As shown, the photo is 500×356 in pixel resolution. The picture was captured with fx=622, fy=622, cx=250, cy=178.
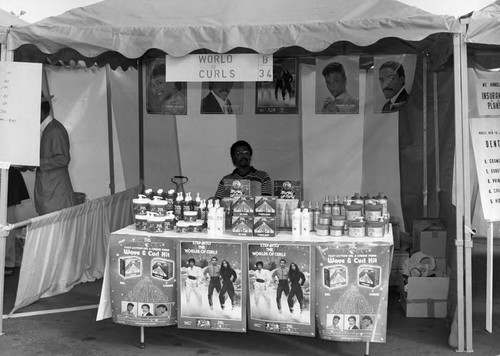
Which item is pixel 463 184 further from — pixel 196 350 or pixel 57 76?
pixel 57 76

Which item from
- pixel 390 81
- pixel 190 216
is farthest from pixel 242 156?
pixel 390 81

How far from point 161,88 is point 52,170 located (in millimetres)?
1811

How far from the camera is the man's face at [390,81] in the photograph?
23.0 ft

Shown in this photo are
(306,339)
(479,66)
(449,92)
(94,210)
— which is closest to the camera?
(306,339)

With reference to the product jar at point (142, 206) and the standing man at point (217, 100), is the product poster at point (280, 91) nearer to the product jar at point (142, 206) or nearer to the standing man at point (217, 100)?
the standing man at point (217, 100)

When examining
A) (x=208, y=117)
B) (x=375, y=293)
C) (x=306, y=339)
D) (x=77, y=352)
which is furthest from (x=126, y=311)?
(x=208, y=117)

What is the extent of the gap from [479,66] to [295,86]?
2.14 meters

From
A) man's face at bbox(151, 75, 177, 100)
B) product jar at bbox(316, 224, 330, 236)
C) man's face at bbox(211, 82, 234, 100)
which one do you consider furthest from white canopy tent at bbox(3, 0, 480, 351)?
man's face at bbox(151, 75, 177, 100)

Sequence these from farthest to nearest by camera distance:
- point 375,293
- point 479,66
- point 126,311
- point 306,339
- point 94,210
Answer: point 94,210
point 479,66
point 306,339
point 126,311
point 375,293

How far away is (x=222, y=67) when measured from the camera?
4918mm

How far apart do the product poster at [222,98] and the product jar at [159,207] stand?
9.38ft

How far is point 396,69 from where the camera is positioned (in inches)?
276

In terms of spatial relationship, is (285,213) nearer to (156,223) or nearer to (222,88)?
(156,223)

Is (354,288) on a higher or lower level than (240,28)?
lower
